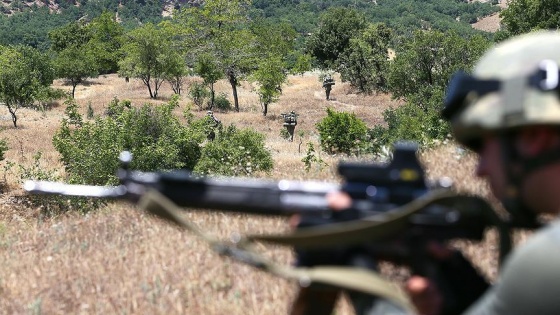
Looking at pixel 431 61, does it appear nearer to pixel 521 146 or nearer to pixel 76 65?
pixel 76 65

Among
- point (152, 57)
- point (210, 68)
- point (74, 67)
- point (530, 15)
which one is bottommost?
point (74, 67)

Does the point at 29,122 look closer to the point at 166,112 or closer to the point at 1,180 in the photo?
the point at 1,180

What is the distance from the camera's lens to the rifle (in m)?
1.99

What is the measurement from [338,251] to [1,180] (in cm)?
2401

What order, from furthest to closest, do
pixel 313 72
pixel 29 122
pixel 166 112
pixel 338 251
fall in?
pixel 313 72, pixel 29 122, pixel 166 112, pixel 338 251

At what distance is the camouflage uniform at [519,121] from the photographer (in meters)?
1.53

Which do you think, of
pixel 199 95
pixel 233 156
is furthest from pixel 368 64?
pixel 233 156

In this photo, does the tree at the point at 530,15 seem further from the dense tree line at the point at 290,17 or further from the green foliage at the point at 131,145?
the dense tree line at the point at 290,17

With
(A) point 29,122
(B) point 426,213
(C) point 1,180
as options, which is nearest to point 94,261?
(B) point 426,213

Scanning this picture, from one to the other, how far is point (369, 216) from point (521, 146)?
1.69 ft

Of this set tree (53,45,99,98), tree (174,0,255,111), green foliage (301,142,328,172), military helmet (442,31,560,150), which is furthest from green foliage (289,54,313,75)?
military helmet (442,31,560,150)

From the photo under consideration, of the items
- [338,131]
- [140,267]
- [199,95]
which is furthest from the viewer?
[199,95]

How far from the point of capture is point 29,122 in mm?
37438

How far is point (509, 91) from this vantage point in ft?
6.00
